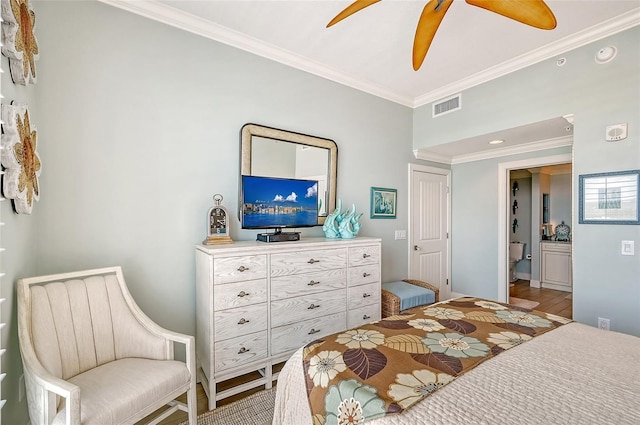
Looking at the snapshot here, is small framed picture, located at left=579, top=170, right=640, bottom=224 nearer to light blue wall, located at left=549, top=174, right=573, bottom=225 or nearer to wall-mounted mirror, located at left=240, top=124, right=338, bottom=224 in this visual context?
wall-mounted mirror, located at left=240, top=124, right=338, bottom=224

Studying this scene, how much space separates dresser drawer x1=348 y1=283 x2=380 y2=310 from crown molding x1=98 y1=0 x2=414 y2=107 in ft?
7.41

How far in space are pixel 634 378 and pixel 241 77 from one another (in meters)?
3.03

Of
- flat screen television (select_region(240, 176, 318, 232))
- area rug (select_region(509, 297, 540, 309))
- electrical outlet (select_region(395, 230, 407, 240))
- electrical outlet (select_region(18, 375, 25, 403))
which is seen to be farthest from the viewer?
area rug (select_region(509, 297, 540, 309))

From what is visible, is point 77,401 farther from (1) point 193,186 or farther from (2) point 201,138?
(2) point 201,138

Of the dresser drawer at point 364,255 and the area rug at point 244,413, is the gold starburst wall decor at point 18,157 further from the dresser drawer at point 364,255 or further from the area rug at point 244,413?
the dresser drawer at point 364,255

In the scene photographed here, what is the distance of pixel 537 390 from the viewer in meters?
0.95

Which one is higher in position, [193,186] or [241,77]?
[241,77]

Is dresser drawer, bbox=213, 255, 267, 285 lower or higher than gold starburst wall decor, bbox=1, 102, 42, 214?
lower

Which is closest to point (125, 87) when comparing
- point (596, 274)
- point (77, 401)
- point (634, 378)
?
point (77, 401)

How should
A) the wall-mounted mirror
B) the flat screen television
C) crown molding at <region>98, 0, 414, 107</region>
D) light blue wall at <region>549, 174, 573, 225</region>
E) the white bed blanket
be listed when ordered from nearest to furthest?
the white bed blanket, crown molding at <region>98, 0, 414, 107</region>, the flat screen television, the wall-mounted mirror, light blue wall at <region>549, 174, 573, 225</region>

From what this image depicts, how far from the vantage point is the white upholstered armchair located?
4.05 ft

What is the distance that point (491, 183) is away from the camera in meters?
4.06

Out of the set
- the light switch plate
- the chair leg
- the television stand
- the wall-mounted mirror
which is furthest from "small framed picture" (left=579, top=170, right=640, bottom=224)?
the chair leg

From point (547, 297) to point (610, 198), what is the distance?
10.1 ft
